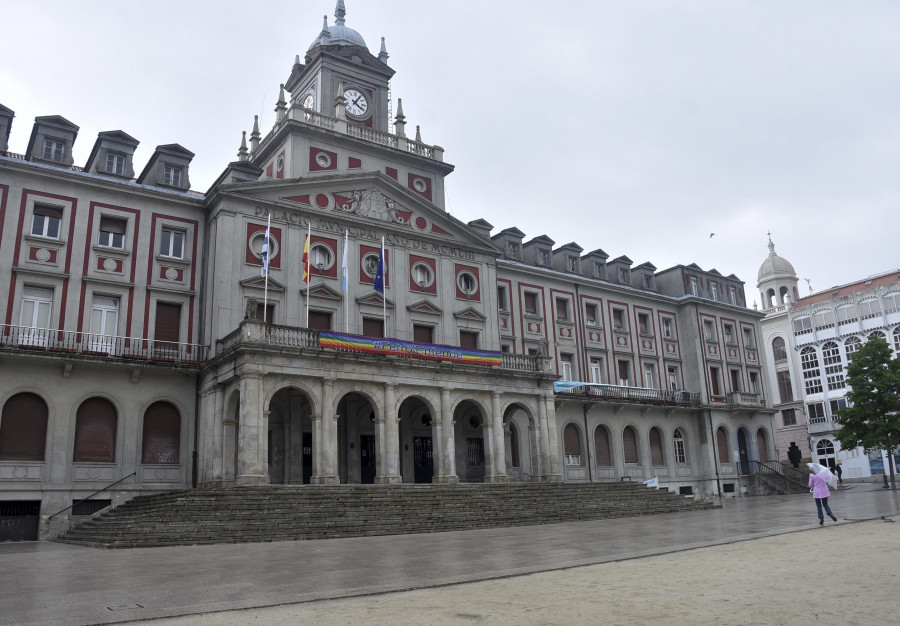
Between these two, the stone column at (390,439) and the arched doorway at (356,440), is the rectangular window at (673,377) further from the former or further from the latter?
the stone column at (390,439)

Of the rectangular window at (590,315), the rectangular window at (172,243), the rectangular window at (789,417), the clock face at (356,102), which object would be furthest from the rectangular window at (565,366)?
the rectangular window at (789,417)

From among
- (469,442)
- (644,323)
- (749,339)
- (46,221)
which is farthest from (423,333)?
(749,339)

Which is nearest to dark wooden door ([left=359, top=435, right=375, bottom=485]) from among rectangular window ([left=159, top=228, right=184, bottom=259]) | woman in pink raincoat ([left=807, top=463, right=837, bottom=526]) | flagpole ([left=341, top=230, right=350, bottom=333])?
flagpole ([left=341, top=230, right=350, bottom=333])

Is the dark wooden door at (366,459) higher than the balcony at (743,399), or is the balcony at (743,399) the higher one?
the balcony at (743,399)

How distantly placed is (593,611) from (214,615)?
12.6ft

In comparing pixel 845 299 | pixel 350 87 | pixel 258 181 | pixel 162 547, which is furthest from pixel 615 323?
pixel 845 299

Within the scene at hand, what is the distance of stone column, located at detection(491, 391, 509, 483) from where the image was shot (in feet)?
96.1

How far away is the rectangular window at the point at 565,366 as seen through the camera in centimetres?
4016

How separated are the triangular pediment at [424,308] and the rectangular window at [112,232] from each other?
1217cm

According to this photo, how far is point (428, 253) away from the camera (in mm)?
33781

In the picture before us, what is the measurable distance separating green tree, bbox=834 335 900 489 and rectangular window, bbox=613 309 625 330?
48.3ft

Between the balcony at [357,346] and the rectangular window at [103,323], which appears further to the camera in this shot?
the rectangular window at [103,323]

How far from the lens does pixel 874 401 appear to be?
43344mm

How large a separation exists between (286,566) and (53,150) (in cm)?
2363
